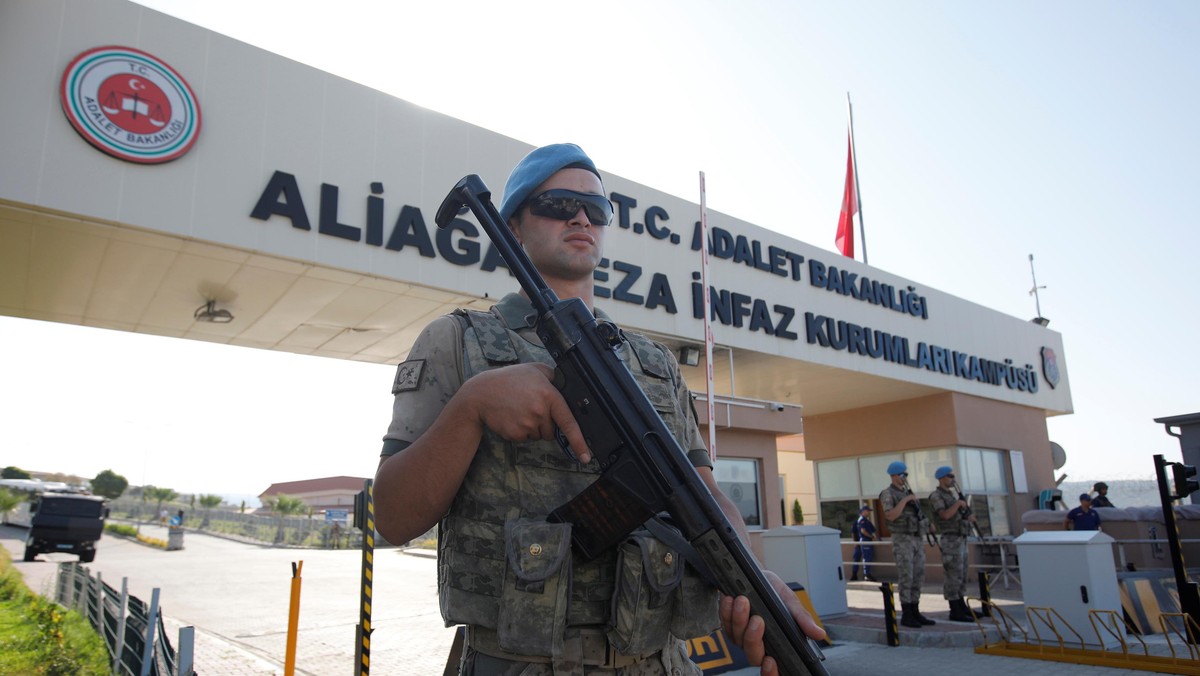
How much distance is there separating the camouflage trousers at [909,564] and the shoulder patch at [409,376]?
881 cm

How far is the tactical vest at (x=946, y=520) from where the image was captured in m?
9.41

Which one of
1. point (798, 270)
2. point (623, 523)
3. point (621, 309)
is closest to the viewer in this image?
point (623, 523)

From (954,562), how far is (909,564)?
3.19 ft

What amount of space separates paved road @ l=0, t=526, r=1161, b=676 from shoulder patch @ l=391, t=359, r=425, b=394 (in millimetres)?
6393

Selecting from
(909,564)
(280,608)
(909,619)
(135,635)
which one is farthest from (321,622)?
(909,564)

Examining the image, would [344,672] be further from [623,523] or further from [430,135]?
[623,523]

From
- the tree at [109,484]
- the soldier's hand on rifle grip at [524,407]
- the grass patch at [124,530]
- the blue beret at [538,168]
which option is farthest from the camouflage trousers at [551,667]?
the tree at [109,484]

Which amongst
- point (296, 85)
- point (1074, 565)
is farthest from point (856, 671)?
point (296, 85)

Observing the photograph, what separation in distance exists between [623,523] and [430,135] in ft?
24.6

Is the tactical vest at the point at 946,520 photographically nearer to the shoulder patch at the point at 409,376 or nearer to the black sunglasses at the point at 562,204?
the black sunglasses at the point at 562,204

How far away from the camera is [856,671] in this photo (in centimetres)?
704

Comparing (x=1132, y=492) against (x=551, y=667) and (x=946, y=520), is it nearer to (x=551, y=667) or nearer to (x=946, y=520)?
(x=946, y=520)

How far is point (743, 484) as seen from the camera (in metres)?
12.5

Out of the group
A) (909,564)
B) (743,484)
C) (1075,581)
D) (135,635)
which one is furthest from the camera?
(743,484)
